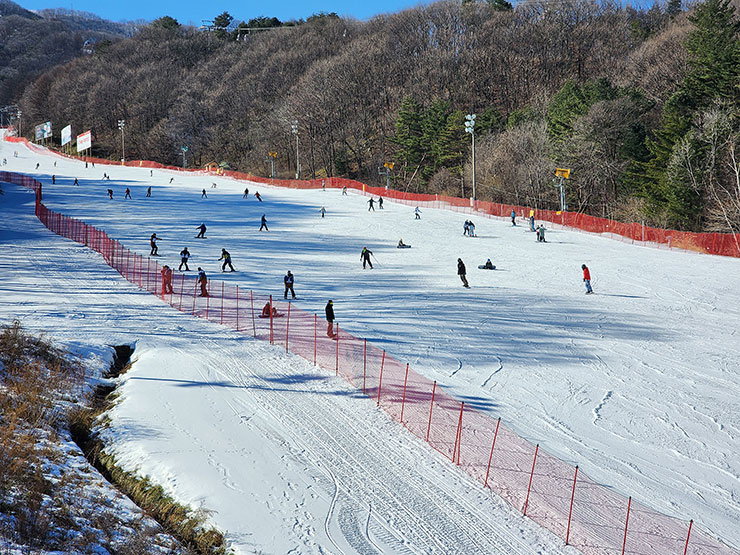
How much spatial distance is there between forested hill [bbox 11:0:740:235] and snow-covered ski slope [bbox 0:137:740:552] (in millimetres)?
17252

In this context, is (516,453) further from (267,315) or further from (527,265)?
(527,265)

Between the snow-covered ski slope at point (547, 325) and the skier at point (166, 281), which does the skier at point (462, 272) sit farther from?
the skier at point (166, 281)

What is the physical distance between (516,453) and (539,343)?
8.03 metres

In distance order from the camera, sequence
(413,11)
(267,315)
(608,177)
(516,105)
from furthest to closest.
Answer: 1. (413,11)
2. (516,105)
3. (608,177)
4. (267,315)

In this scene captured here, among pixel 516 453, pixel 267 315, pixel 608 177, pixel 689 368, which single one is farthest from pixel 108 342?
pixel 608 177

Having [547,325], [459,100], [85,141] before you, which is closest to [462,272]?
[547,325]

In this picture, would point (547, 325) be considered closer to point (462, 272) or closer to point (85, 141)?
point (462, 272)

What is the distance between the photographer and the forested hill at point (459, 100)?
51.8 metres

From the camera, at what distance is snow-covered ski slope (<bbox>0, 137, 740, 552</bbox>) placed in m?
13.2

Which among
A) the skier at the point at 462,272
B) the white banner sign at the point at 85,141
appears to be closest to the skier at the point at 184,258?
the skier at the point at 462,272

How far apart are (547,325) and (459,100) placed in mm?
79683

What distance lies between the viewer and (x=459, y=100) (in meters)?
97.1

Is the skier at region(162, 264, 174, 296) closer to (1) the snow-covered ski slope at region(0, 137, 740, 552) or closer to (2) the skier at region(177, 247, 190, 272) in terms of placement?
(1) the snow-covered ski slope at region(0, 137, 740, 552)

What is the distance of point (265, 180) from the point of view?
70875mm
